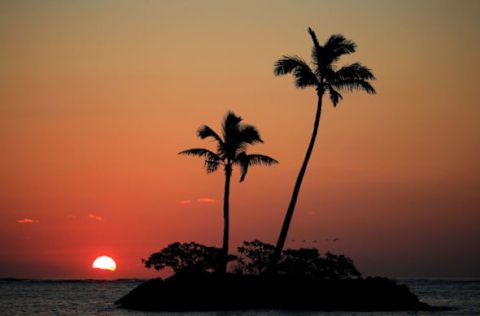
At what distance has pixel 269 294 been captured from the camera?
183 feet

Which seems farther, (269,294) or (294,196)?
(269,294)

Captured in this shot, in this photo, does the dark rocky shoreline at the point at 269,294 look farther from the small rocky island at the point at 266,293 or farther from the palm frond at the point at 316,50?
the palm frond at the point at 316,50

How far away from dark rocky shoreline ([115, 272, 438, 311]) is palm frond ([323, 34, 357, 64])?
15843mm

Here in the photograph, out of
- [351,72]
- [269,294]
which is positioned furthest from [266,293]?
[351,72]

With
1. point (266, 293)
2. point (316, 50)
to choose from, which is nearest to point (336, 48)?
point (316, 50)

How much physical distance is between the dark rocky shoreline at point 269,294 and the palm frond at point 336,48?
52.0ft

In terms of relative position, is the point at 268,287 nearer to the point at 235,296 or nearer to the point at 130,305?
the point at 235,296

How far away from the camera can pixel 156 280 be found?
195 ft

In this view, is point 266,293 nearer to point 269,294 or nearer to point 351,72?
point 269,294

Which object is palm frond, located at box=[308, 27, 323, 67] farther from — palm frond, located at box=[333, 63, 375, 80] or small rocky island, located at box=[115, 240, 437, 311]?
small rocky island, located at box=[115, 240, 437, 311]

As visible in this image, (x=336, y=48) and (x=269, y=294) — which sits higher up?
(x=336, y=48)

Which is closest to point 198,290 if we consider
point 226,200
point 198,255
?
point 226,200

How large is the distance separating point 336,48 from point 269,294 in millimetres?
17620

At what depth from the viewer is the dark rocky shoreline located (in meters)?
55.7
